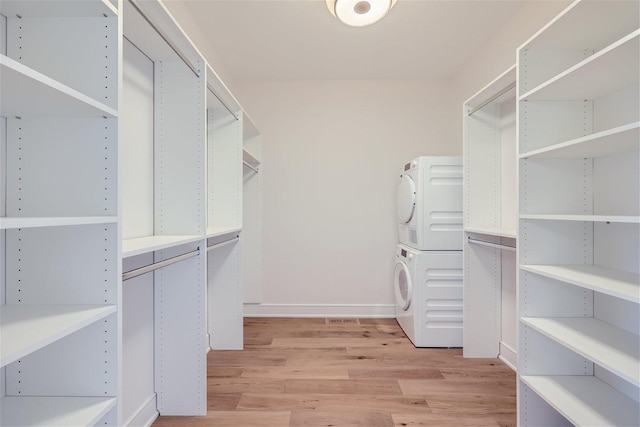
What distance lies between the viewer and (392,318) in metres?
3.48

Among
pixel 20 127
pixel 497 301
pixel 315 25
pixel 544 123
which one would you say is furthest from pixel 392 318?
pixel 20 127

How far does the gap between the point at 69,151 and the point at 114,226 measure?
26 cm

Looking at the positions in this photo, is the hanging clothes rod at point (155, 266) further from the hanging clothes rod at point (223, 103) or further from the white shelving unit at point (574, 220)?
the white shelving unit at point (574, 220)

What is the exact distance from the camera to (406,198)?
293 cm

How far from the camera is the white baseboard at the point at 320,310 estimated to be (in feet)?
11.5

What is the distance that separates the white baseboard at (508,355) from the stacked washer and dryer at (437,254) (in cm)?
31

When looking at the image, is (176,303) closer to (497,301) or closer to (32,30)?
(32,30)

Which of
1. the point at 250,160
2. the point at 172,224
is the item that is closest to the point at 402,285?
the point at 250,160

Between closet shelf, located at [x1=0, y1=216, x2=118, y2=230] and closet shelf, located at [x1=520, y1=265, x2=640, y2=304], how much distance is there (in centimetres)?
165

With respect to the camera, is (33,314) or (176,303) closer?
(33,314)

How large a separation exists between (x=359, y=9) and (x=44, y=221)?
2.12 m

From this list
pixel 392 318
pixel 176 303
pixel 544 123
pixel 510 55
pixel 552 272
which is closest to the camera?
pixel 552 272

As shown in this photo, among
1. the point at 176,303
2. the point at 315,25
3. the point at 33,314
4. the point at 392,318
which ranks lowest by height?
the point at 392,318

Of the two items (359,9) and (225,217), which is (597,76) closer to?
(359,9)
